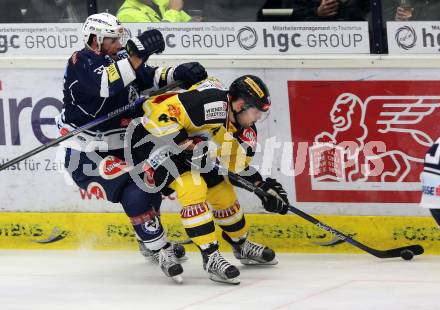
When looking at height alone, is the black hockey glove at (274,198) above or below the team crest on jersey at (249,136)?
below

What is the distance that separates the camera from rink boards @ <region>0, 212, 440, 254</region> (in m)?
6.11

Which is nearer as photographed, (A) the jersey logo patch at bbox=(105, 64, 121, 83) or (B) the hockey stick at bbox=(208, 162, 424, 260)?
(A) the jersey logo patch at bbox=(105, 64, 121, 83)

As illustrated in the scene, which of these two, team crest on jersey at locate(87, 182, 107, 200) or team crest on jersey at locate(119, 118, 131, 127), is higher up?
team crest on jersey at locate(119, 118, 131, 127)

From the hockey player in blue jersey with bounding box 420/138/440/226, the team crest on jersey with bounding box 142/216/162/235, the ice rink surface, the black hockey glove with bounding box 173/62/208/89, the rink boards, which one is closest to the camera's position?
the hockey player in blue jersey with bounding box 420/138/440/226

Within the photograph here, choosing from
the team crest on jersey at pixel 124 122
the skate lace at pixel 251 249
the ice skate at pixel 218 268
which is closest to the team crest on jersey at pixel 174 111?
the team crest on jersey at pixel 124 122

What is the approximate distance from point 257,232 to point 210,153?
76cm

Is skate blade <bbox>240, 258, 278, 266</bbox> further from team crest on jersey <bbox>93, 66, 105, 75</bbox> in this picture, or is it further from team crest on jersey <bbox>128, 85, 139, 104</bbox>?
team crest on jersey <bbox>93, 66, 105, 75</bbox>

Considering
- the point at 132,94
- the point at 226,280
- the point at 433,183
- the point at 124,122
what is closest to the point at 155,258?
Result: the point at 226,280

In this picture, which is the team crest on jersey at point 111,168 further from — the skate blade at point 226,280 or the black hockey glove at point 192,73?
the skate blade at point 226,280

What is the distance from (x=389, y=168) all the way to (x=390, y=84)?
45cm

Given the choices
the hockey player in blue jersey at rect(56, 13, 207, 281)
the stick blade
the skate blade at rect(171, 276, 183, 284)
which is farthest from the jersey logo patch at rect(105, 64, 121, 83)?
the stick blade

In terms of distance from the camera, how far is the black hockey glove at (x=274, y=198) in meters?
5.73

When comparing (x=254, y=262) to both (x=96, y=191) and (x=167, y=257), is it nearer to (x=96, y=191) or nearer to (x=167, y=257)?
(x=167, y=257)

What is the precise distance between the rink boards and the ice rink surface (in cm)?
10
